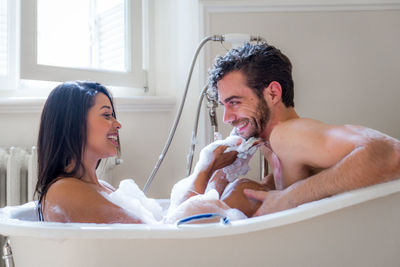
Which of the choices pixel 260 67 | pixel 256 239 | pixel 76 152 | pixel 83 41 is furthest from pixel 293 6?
pixel 256 239

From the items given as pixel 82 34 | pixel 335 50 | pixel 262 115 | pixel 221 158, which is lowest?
pixel 221 158

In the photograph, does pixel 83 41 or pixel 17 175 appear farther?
pixel 83 41

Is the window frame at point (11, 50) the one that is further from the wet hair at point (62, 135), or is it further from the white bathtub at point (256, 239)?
the white bathtub at point (256, 239)

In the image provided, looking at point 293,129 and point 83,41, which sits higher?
point 83,41

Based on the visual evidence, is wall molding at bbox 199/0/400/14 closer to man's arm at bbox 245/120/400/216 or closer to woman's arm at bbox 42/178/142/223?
man's arm at bbox 245/120/400/216

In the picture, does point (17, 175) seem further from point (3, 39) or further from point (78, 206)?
point (78, 206)

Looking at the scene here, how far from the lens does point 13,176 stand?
1942 mm

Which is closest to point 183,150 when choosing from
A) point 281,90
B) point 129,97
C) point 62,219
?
point 129,97

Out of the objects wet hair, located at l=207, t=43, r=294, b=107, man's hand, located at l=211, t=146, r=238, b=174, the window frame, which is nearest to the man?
wet hair, located at l=207, t=43, r=294, b=107

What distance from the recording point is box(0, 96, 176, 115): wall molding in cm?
215

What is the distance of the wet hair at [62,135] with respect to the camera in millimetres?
1247

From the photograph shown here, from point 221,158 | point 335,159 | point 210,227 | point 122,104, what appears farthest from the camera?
point 122,104

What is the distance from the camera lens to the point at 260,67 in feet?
4.35

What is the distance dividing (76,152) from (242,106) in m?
0.49
